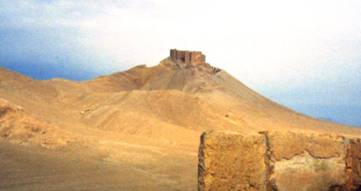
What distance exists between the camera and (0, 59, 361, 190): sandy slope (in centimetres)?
1371

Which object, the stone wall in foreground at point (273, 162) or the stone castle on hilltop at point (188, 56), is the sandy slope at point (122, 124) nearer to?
the stone castle on hilltop at point (188, 56)

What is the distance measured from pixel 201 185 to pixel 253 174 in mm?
588

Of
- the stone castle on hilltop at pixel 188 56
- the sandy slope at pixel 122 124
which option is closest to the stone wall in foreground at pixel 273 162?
the sandy slope at pixel 122 124

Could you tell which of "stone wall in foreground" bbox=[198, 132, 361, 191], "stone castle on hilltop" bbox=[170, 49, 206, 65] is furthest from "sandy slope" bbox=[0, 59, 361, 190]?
"stone wall in foreground" bbox=[198, 132, 361, 191]

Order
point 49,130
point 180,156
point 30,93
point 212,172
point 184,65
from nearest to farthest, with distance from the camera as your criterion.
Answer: point 212,172 < point 49,130 < point 180,156 < point 30,93 < point 184,65

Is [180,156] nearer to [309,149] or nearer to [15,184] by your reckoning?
[15,184]

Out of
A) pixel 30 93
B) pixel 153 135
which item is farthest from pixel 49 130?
pixel 30 93

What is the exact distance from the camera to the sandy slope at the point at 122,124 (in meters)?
13.7

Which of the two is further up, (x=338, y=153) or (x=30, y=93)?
(x=30, y=93)

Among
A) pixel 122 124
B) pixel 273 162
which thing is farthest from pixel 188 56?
pixel 273 162

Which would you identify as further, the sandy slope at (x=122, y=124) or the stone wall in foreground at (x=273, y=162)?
the sandy slope at (x=122, y=124)

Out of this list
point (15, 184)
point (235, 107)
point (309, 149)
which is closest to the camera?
point (309, 149)

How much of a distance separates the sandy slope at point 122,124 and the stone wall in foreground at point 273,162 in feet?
13.7

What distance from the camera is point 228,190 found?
5.76 m
